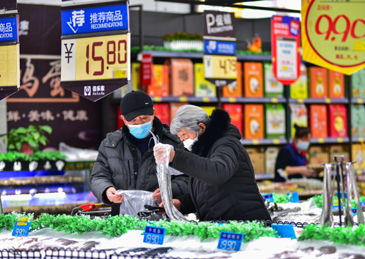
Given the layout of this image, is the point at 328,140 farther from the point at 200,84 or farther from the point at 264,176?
the point at 200,84

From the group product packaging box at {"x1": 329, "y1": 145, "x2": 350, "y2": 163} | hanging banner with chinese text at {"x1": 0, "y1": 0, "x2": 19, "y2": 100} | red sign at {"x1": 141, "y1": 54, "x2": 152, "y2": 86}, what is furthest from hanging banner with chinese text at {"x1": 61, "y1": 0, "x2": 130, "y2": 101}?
product packaging box at {"x1": 329, "y1": 145, "x2": 350, "y2": 163}

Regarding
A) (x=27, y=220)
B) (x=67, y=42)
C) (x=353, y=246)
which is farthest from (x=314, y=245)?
(x=67, y=42)

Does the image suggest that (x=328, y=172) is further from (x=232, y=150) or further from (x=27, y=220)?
(x=27, y=220)

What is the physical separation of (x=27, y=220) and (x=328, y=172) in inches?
52.8

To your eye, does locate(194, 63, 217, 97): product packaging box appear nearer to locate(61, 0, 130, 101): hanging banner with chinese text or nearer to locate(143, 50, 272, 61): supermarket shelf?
locate(143, 50, 272, 61): supermarket shelf

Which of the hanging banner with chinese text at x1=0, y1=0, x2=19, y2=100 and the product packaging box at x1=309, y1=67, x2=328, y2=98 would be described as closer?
the hanging banner with chinese text at x1=0, y1=0, x2=19, y2=100

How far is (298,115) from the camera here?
6.39 meters

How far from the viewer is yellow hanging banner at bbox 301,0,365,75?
3.54m

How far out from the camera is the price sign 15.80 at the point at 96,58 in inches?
109

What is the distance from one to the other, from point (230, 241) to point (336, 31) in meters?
2.41

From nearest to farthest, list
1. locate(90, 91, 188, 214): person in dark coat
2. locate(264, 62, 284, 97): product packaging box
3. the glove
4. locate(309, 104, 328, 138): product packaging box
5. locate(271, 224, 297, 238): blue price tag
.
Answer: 1. locate(271, 224, 297, 238): blue price tag
2. the glove
3. locate(90, 91, 188, 214): person in dark coat
4. locate(264, 62, 284, 97): product packaging box
5. locate(309, 104, 328, 138): product packaging box

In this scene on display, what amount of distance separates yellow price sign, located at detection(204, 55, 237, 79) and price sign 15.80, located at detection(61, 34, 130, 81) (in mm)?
2423

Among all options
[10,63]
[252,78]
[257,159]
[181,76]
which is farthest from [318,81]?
[10,63]

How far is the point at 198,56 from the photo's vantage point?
5883 millimetres
